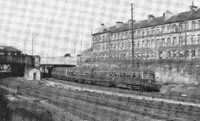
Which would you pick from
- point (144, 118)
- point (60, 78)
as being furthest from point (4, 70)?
point (144, 118)

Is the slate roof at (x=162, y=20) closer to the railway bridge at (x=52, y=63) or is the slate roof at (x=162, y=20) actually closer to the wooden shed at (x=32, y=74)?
the railway bridge at (x=52, y=63)

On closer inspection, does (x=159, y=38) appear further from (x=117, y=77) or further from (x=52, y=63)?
(x=52, y=63)

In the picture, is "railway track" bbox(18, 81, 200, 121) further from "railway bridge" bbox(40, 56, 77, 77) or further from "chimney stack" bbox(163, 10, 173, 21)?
"railway bridge" bbox(40, 56, 77, 77)

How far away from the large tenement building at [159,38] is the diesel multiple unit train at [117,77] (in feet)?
31.7

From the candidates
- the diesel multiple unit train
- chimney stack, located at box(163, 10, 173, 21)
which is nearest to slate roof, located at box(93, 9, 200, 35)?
chimney stack, located at box(163, 10, 173, 21)

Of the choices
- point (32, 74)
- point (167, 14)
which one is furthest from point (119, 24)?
point (32, 74)

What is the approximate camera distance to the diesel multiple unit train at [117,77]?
87.8 ft

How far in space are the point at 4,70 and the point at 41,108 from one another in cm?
3138

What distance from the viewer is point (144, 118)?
13.8 meters

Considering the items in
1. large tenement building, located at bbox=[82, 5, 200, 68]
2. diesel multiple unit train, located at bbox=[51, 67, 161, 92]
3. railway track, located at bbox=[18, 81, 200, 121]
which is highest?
large tenement building, located at bbox=[82, 5, 200, 68]

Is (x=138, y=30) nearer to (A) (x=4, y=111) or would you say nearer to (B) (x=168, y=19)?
(B) (x=168, y=19)

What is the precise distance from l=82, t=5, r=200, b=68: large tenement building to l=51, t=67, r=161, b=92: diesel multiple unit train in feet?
31.7

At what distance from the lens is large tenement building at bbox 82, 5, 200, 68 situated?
Answer: 40.2 m

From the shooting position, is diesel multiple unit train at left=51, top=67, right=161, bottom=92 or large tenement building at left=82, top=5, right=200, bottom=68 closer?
diesel multiple unit train at left=51, top=67, right=161, bottom=92
